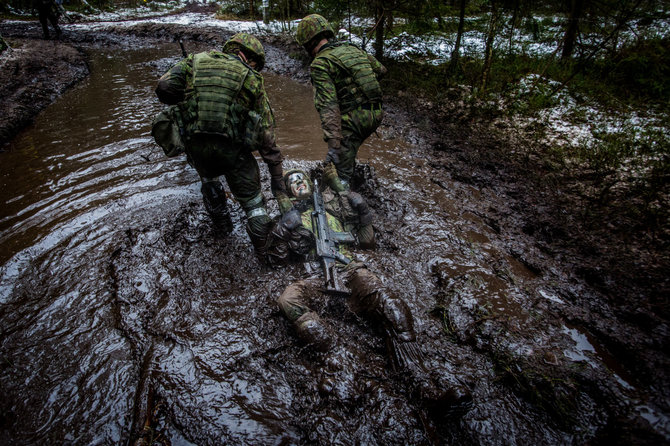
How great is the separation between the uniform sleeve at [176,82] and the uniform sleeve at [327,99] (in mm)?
1326

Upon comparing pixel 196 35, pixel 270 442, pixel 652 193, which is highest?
pixel 196 35

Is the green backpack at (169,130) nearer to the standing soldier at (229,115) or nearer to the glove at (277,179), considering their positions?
the standing soldier at (229,115)

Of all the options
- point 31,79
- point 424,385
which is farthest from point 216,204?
point 31,79

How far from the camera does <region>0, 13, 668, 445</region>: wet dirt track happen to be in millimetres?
2002

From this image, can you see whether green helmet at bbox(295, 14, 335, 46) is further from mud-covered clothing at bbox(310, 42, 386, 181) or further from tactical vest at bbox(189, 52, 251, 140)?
tactical vest at bbox(189, 52, 251, 140)

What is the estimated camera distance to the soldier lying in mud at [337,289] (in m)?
2.19

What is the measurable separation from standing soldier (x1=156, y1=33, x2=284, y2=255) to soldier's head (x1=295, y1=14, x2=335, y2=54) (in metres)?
0.66

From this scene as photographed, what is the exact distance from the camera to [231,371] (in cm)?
236

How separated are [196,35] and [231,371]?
17.8 metres

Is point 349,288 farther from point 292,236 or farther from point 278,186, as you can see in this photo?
point 278,186

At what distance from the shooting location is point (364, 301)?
2.60 meters

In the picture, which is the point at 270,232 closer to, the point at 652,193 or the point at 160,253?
the point at 160,253

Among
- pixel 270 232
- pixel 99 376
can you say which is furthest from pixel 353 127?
pixel 99 376

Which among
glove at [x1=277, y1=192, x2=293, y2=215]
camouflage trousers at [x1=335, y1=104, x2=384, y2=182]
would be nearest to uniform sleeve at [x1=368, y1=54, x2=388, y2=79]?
camouflage trousers at [x1=335, y1=104, x2=384, y2=182]
